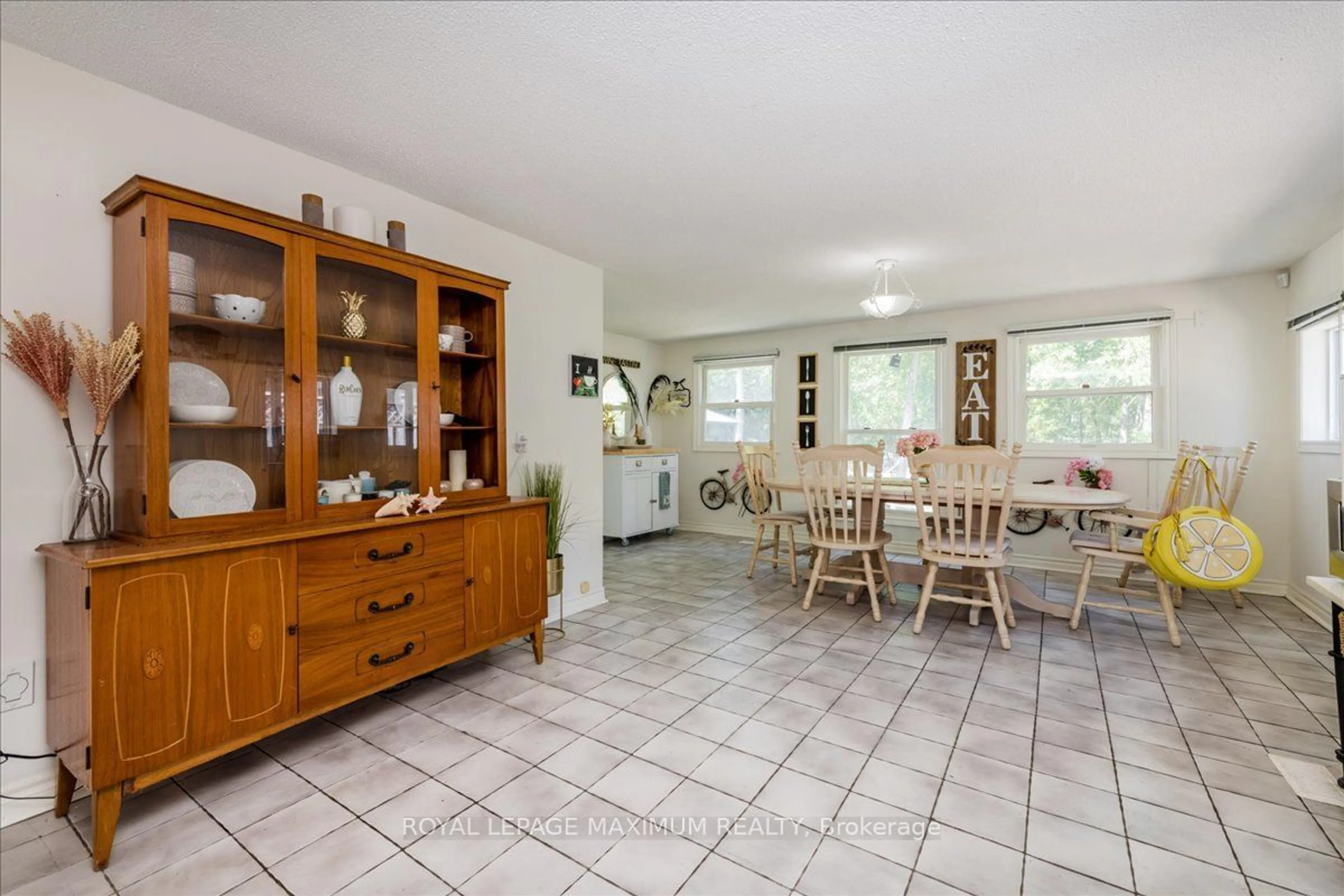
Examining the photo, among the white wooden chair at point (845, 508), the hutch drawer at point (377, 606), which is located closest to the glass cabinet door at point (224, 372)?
the hutch drawer at point (377, 606)

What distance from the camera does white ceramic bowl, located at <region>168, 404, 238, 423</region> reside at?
70.7 inches

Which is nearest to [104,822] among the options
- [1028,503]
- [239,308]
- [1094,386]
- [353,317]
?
[239,308]

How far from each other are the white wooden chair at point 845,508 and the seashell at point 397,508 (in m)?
2.32

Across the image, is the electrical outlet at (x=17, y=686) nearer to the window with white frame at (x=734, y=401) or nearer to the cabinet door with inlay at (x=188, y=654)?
the cabinet door with inlay at (x=188, y=654)

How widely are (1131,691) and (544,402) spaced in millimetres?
3269

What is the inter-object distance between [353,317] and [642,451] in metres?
4.04

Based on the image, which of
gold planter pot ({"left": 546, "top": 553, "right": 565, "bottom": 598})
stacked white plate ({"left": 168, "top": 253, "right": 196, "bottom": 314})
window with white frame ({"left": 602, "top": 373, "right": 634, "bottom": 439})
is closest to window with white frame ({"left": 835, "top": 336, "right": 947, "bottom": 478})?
window with white frame ({"left": 602, "top": 373, "right": 634, "bottom": 439})

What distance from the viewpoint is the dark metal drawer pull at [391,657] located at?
2.13 m

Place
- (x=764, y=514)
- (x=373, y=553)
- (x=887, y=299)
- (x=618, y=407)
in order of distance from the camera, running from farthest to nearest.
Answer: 1. (x=618, y=407)
2. (x=764, y=514)
3. (x=887, y=299)
4. (x=373, y=553)

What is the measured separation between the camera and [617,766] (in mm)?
1944

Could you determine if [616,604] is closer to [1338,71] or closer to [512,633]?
[512,633]

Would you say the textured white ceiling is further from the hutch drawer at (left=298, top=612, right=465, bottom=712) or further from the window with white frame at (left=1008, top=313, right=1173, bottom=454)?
the hutch drawer at (left=298, top=612, right=465, bottom=712)

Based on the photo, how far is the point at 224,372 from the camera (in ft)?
6.46

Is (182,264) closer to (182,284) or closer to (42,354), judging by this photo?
(182,284)
